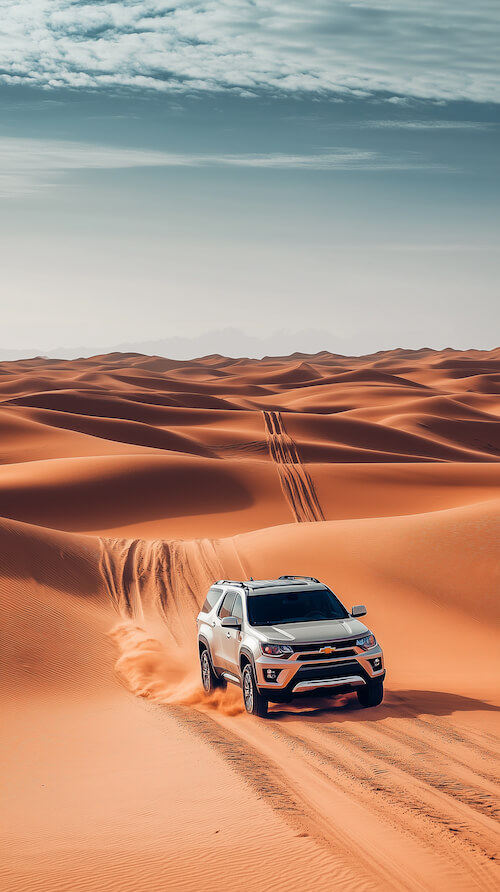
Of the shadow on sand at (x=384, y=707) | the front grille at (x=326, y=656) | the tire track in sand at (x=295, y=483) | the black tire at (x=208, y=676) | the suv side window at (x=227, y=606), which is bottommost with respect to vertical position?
the shadow on sand at (x=384, y=707)

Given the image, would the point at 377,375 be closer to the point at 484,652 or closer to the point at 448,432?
the point at 448,432

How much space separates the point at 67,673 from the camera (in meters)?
12.1

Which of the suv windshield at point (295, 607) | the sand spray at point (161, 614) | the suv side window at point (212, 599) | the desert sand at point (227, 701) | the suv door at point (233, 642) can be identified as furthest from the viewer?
the suv side window at point (212, 599)

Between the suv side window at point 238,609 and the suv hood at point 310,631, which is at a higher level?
the suv side window at point 238,609

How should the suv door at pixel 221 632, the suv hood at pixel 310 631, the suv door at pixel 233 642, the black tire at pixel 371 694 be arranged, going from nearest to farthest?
the suv hood at pixel 310 631 < the black tire at pixel 371 694 < the suv door at pixel 233 642 < the suv door at pixel 221 632

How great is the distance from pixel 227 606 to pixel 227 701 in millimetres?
1208

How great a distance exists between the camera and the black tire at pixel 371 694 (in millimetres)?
9828

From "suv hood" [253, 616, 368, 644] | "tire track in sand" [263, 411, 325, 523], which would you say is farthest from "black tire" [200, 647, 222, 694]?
"tire track in sand" [263, 411, 325, 523]

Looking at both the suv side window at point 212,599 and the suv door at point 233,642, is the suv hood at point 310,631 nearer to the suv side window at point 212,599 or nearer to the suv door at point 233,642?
the suv door at point 233,642

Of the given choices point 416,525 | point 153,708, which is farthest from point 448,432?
point 153,708

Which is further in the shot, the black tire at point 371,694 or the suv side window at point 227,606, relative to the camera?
the suv side window at point 227,606

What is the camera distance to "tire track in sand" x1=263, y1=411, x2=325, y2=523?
3052cm

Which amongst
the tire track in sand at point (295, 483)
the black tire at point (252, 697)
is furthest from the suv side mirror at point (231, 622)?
the tire track in sand at point (295, 483)

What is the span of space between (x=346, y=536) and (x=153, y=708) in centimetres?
1027
